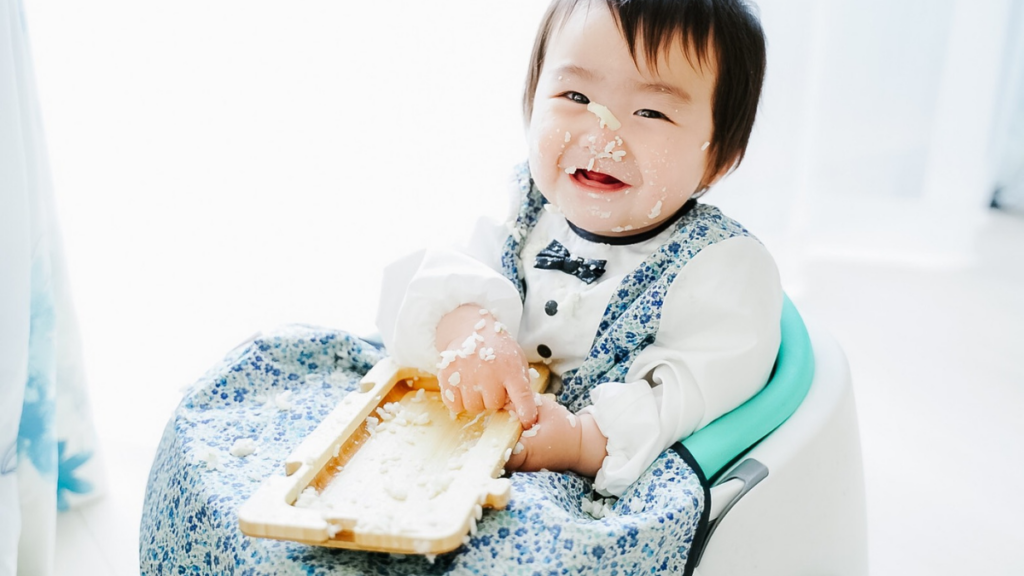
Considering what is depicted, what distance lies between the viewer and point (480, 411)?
86cm

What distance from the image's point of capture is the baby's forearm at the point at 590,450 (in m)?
0.85

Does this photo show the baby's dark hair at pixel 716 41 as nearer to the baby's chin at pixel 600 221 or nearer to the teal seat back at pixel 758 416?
the baby's chin at pixel 600 221

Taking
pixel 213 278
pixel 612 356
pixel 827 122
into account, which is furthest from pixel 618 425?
pixel 827 122

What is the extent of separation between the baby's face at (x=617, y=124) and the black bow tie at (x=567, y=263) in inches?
1.9

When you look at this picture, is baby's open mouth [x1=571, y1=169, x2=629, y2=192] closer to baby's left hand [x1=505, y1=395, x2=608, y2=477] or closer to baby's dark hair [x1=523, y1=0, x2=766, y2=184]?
Answer: baby's dark hair [x1=523, y1=0, x2=766, y2=184]

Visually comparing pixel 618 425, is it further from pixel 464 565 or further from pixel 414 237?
pixel 414 237

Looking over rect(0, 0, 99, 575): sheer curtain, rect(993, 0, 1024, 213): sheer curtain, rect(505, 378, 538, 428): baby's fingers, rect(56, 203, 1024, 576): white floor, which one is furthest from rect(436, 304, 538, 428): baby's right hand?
rect(993, 0, 1024, 213): sheer curtain

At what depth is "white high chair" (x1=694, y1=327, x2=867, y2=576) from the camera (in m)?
0.79

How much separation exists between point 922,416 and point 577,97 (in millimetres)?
893

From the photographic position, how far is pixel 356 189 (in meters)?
1.41

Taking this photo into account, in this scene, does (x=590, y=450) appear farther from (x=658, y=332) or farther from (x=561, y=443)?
(x=658, y=332)

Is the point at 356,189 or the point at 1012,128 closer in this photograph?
the point at 356,189

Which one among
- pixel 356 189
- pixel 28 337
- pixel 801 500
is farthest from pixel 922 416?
pixel 28 337

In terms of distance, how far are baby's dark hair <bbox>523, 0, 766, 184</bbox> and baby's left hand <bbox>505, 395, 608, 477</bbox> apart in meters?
0.29
